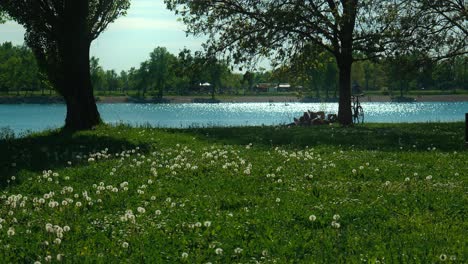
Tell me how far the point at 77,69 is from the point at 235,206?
61.5 ft

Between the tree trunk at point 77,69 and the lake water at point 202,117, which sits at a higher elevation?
the tree trunk at point 77,69

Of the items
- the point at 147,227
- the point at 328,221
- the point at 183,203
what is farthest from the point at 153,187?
the point at 328,221

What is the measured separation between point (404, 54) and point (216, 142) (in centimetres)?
1624

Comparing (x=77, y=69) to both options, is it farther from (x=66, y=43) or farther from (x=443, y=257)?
(x=443, y=257)

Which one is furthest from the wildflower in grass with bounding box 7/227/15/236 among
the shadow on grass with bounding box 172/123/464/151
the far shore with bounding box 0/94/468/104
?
the far shore with bounding box 0/94/468/104

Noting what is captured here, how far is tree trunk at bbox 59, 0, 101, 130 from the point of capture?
26.0 m

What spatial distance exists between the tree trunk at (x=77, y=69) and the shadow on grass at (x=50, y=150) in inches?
154

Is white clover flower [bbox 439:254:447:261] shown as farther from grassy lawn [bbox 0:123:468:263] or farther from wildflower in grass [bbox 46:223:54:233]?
wildflower in grass [bbox 46:223:54:233]

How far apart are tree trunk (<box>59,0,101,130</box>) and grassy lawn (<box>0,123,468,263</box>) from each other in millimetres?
9333

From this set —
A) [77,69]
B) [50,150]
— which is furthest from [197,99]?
[50,150]

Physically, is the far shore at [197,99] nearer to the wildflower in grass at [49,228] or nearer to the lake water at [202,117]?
the lake water at [202,117]

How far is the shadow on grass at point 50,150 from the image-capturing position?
1472cm

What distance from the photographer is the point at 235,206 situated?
10000 mm

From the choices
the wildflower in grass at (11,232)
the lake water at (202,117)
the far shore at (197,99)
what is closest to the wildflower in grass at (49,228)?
the wildflower in grass at (11,232)
